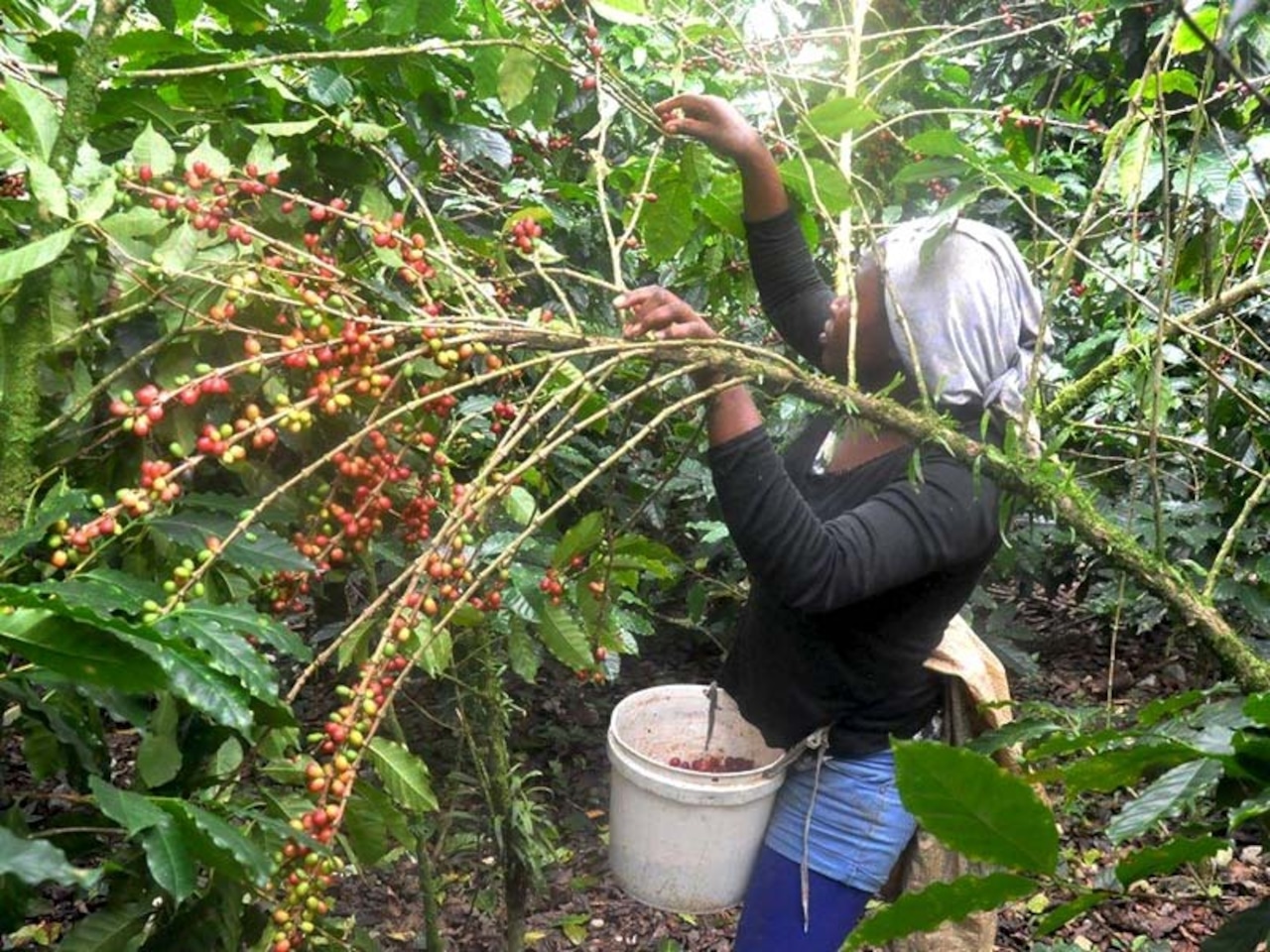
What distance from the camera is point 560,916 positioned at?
280 centimetres

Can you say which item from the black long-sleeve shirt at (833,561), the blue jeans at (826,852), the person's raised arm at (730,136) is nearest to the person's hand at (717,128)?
the person's raised arm at (730,136)

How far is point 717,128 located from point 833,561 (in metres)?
0.61

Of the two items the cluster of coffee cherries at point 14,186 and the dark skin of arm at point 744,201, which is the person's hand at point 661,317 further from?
the cluster of coffee cherries at point 14,186

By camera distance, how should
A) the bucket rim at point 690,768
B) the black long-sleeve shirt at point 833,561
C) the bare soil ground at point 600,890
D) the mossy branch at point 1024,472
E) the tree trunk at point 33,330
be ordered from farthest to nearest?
1. the bare soil ground at point 600,890
2. the bucket rim at point 690,768
3. the black long-sleeve shirt at point 833,561
4. the mossy branch at point 1024,472
5. the tree trunk at point 33,330

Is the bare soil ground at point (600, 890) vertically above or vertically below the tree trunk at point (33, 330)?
below

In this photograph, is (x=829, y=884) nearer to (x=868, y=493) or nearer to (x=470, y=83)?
(x=868, y=493)

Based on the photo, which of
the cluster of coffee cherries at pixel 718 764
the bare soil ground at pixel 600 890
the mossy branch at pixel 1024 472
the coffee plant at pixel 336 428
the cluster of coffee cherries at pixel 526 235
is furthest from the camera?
the bare soil ground at pixel 600 890

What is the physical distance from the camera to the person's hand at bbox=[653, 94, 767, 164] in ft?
4.96

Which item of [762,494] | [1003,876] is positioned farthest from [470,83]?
[1003,876]

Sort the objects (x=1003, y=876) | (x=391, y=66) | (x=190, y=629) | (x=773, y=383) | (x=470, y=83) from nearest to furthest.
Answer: (x=1003, y=876), (x=190, y=629), (x=773, y=383), (x=391, y=66), (x=470, y=83)

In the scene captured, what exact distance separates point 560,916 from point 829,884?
121 centimetres

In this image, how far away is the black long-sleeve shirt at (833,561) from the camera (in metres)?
1.44

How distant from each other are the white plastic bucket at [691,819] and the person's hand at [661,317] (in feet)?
2.52

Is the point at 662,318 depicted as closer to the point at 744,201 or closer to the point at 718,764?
the point at 744,201
